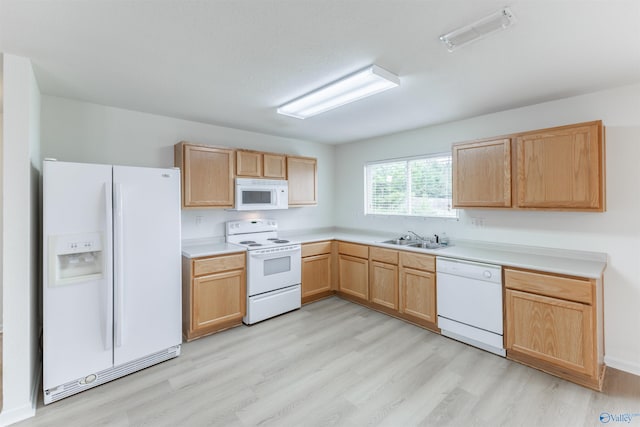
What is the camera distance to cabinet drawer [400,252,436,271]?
3.27m

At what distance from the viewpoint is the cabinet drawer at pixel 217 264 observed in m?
3.15

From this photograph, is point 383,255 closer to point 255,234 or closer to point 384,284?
point 384,284

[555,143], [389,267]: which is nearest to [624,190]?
[555,143]

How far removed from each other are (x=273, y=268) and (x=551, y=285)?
2843mm

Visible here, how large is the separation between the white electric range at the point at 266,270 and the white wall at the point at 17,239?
74.9 inches

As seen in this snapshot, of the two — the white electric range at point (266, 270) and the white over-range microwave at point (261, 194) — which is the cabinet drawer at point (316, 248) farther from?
the white over-range microwave at point (261, 194)

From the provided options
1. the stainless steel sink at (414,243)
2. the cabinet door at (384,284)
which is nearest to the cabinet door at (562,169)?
the stainless steel sink at (414,243)

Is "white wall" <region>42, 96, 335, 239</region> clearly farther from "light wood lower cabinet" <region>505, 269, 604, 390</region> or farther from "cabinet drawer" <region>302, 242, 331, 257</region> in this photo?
"light wood lower cabinet" <region>505, 269, 604, 390</region>

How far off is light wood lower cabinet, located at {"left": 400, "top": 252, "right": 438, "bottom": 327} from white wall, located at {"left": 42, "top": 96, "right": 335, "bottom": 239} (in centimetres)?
203

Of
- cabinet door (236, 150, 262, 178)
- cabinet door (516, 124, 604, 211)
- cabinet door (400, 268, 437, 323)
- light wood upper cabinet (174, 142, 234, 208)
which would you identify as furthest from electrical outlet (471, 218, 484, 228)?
light wood upper cabinet (174, 142, 234, 208)

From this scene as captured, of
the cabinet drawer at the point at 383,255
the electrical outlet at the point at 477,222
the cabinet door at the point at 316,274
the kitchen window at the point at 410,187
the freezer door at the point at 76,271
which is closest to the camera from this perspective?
the freezer door at the point at 76,271

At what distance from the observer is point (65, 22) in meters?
1.67

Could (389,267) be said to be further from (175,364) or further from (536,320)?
(175,364)

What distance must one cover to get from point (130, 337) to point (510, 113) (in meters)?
4.40
